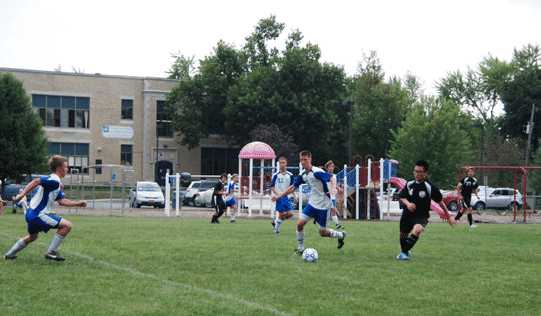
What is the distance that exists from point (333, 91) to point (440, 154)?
11.0 metres

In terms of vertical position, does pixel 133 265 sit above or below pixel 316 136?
below

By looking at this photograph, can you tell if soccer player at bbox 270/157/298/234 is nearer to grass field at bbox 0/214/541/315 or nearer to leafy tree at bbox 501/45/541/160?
grass field at bbox 0/214/541/315

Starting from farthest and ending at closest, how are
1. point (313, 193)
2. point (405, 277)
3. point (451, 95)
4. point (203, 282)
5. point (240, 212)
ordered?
point (451, 95) → point (240, 212) → point (313, 193) → point (405, 277) → point (203, 282)

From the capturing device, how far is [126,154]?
183 ft

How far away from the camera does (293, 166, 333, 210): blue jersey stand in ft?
37.5

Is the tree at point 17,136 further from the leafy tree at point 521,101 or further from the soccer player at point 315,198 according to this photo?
the leafy tree at point 521,101

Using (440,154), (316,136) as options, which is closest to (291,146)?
(316,136)

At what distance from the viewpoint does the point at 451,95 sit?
7450 cm

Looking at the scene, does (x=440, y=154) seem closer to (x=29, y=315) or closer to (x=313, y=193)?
(x=313, y=193)

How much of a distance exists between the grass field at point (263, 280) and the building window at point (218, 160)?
148ft

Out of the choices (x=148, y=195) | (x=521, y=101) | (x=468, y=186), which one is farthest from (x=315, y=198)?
(x=521, y=101)

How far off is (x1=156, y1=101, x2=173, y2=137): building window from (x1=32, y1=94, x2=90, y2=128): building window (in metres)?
6.22

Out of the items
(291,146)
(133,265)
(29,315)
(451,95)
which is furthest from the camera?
(451,95)

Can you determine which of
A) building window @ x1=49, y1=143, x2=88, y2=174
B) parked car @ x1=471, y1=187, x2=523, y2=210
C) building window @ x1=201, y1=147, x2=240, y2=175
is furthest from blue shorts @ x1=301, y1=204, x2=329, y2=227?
building window @ x1=201, y1=147, x2=240, y2=175
